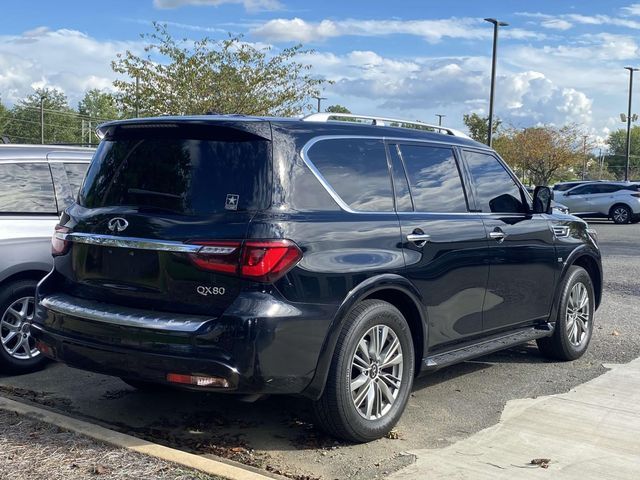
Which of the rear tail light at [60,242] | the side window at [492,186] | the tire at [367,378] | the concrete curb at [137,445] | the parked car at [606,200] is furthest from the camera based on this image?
the parked car at [606,200]

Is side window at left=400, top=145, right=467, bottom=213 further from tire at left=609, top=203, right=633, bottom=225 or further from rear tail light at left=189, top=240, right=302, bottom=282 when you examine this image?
tire at left=609, top=203, right=633, bottom=225

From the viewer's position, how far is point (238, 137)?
427cm

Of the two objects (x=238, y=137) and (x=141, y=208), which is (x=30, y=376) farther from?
(x=238, y=137)

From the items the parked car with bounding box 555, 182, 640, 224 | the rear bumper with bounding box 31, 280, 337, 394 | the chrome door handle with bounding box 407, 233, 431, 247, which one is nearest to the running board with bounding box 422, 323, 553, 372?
the chrome door handle with bounding box 407, 233, 431, 247

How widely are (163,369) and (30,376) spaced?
97.2 inches

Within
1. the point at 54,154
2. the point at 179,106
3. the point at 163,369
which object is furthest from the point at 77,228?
the point at 179,106

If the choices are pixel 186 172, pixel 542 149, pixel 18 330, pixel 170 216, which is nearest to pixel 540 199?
pixel 186 172

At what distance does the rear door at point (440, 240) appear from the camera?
16.0 ft

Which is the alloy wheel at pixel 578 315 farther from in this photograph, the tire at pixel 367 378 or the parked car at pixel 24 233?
the parked car at pixel 24 233

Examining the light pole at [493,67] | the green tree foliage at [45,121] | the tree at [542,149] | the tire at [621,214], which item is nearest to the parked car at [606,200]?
the tire at [621,214]

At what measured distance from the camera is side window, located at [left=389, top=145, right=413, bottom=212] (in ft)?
16.1

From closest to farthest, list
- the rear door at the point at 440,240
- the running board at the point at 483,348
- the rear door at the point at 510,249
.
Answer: the rear door at the point at 440,240, the running board at the point at 483,348, the rear door at the point at 510,249

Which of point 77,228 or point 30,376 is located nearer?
point 77,228

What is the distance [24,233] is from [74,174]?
822 millimetres
